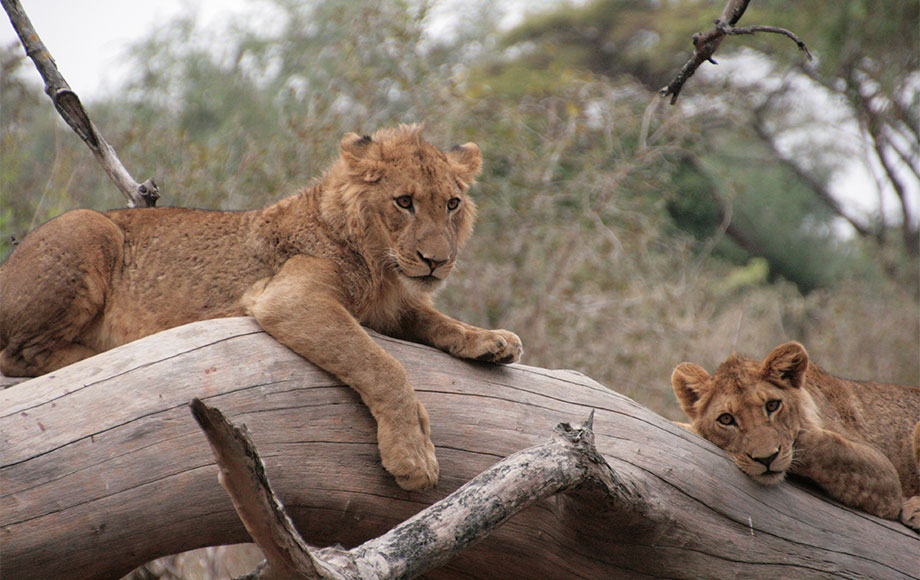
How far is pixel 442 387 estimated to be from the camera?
360cm

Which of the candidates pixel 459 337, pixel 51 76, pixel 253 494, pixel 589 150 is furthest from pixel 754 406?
pixel 589 150

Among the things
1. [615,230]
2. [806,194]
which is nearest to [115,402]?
[615,230]

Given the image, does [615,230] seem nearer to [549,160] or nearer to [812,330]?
[549,160]

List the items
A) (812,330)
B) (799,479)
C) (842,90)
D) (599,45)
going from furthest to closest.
→ (599,45) < (842,90) < (812,330) < (799,479)

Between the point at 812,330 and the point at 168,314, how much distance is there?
11.2 meters

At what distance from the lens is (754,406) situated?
4.07 m

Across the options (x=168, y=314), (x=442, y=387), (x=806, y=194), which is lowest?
(x=442, y=387)

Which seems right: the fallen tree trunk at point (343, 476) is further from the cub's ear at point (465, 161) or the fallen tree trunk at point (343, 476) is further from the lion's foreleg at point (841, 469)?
the cub's ear at point (465, 161)

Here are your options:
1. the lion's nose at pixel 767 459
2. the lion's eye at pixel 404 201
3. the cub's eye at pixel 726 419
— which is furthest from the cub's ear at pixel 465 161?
the lion's nose at pixel 767 459

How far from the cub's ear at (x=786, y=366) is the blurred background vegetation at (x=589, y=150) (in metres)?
4.39

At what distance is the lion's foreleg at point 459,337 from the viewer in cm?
371

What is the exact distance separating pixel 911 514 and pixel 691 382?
3.83 feet

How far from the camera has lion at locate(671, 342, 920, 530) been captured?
3.95 metres

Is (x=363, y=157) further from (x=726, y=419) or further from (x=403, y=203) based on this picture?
(x=726, y=419)
